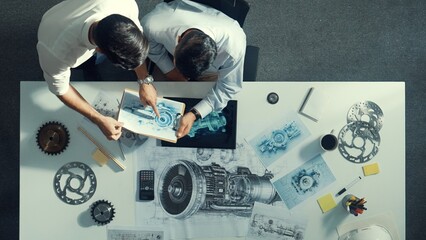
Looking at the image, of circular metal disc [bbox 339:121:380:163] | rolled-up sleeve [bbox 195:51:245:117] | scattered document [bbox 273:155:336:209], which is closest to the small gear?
rolled-up sleeve [bbox 195:51:245:117]

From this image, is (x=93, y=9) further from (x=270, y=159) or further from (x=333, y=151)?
(x=333, y=151)

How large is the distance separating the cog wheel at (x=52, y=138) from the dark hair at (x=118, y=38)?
543 mm

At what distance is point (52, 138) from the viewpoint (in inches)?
59.8

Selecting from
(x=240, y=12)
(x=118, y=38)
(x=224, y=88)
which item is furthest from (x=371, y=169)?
(x=118, y=38)

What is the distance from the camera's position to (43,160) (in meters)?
1.54

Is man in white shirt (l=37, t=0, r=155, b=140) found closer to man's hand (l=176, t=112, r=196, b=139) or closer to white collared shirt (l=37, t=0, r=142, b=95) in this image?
white collared shirt (l=37, t=0, r=142, b=95)

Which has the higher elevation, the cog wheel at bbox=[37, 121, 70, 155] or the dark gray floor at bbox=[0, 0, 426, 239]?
the dark gray floor at bbox=[0, 0, 426, 239]

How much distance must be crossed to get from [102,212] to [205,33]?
28.4 inches

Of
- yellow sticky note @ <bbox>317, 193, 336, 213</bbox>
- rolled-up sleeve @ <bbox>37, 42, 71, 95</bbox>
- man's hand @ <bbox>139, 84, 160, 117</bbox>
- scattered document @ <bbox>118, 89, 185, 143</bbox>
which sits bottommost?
yellow sticky note @ <bbox>317, 193, 336, 213</bbox>

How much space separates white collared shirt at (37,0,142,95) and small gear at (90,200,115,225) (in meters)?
0.48

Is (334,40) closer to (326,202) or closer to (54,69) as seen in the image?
(326,202)

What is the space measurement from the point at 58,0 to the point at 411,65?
1.66 m

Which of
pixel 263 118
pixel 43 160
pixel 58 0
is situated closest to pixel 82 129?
pixel 43 160

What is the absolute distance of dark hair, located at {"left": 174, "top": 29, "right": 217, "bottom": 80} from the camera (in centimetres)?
114
